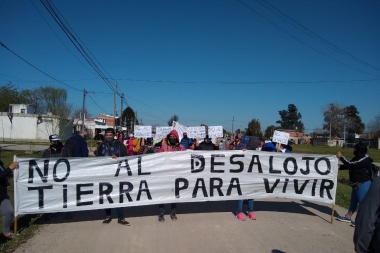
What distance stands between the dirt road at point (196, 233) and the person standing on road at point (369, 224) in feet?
8.00

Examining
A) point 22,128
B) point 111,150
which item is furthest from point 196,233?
point 22,128

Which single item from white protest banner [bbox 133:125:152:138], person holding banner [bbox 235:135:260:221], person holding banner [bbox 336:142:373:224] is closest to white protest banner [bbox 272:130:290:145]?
person holding banner [bbox 235:135:260:221]

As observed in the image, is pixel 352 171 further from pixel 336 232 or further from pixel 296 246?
pixel 296 246

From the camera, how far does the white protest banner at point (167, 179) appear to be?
5.68m

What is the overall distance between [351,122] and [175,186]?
110 m

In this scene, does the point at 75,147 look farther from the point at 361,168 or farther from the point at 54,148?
the point at 361,168

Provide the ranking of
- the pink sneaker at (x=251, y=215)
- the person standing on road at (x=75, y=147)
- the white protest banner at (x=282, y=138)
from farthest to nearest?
the white protest banner at (x=282, y=138) → the person standing on road at (x=75, y=147) → the pink sneaker at (x=251, y=215)

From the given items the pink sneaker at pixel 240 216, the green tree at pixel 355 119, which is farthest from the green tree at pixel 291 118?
the pink sneaker at pixel 240 216

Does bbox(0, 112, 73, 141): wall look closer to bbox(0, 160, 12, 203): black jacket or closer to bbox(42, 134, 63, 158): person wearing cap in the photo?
bbox(42, 134, 63, 158): person wearing cap

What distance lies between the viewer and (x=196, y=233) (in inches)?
216

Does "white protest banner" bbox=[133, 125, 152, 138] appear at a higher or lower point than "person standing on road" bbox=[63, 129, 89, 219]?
higher

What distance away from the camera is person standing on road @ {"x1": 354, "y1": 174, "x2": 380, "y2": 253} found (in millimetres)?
2514

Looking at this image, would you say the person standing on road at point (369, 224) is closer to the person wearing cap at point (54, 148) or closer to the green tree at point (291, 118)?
the person wearing cap at point (54, 148)

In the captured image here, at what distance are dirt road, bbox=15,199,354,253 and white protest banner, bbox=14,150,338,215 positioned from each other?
0.45 m
